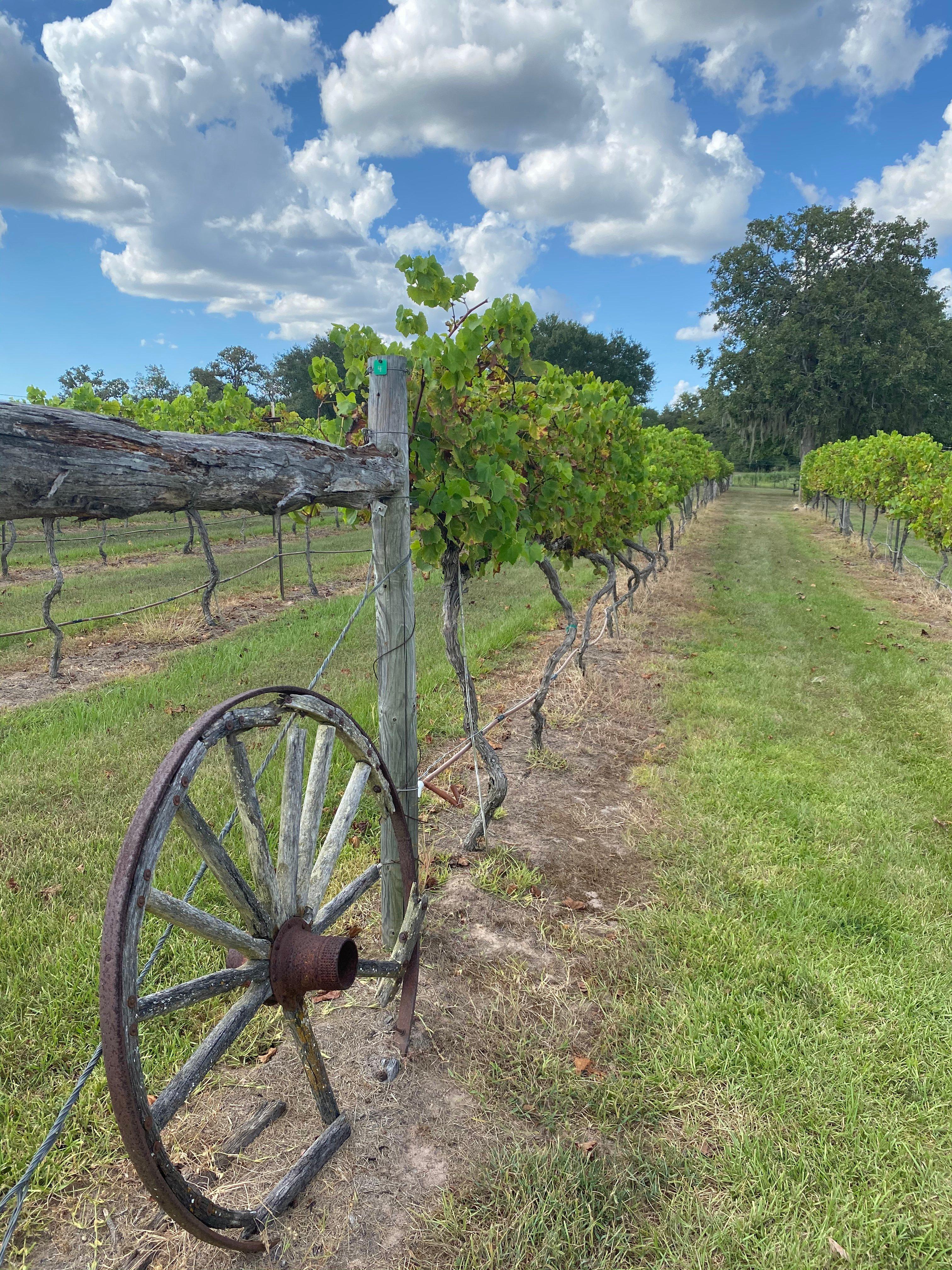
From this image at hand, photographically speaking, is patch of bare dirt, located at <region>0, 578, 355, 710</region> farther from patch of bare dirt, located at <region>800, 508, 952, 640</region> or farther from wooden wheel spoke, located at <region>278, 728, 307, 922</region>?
patch of bare dirt, located at <region>800, 508, 952, 640</region>

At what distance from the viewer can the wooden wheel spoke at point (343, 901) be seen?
Result: 252 cm

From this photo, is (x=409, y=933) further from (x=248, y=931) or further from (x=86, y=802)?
(x=86, y=802)

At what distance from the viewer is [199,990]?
196cm

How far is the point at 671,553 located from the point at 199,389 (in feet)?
41.3

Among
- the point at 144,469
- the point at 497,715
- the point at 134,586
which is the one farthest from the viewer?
the point at 134,586

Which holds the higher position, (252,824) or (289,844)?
(252,824)

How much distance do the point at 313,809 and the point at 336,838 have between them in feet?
0.48

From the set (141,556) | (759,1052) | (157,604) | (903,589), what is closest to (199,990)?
(157,604)

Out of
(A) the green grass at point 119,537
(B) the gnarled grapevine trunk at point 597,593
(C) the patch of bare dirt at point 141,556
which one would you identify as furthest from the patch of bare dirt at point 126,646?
(B) the gnarled grapevine trunk at point 597,593

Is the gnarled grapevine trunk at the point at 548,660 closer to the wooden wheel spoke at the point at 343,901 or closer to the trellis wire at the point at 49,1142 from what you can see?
the wooden wheel spoke at the point at 343,901

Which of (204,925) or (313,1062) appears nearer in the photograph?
(204,925)

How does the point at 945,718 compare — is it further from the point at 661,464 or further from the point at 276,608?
the point at 276,608

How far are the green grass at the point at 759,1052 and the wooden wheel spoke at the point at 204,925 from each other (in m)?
1.08

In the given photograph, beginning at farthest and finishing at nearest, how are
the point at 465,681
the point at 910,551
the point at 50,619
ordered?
the point at 910,551 < the point at 50,619 < the point at 465,681
